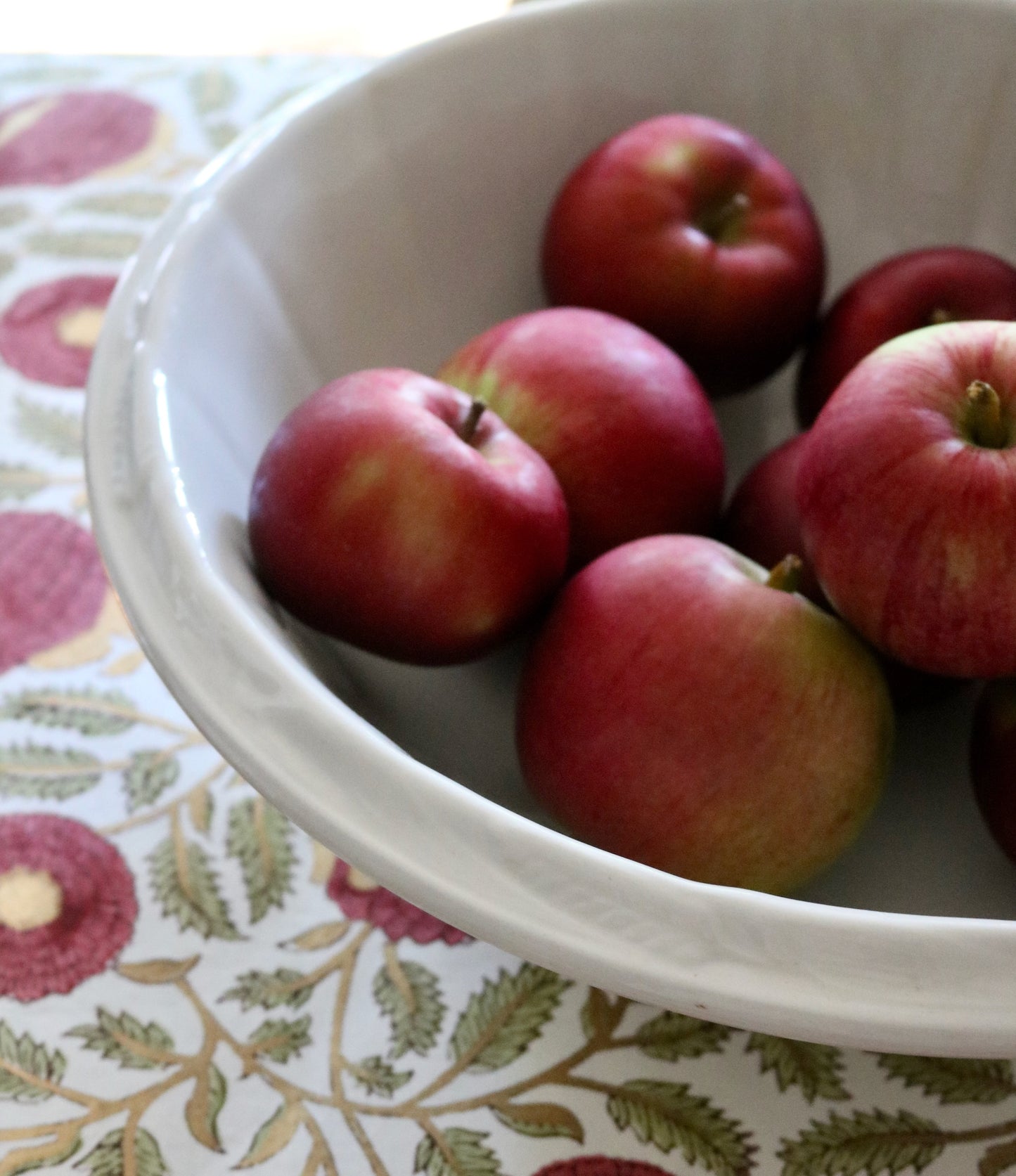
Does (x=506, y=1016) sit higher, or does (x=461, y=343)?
(x=461, y=343)

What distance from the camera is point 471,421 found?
407 millimetres

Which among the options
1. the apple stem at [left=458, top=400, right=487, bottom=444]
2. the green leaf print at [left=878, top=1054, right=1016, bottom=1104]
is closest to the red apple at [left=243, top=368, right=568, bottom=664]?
the apple stem at [left=458, top=400, right=487, bottom=444]

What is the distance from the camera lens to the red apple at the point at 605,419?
0.44 meters

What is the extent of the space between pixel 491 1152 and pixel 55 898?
20 cm

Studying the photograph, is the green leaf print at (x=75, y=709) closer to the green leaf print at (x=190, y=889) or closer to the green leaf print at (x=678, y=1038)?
the green leaf print at (x=190, y=889)

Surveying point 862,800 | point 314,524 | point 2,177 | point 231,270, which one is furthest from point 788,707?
point 2,177

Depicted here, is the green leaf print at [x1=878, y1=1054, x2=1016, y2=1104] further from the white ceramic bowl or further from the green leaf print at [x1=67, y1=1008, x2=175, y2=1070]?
the green leaf print at [x1=67, y1=1008, x2=175, y2=1070]

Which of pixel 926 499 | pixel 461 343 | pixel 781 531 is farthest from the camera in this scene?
pixel 461 343

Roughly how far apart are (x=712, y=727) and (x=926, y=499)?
0.09 m

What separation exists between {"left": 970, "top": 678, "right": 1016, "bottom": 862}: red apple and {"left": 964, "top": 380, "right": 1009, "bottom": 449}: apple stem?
94 mm

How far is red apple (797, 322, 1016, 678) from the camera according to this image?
34cm

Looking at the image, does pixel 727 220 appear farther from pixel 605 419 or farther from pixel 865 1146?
pixel 865 1146

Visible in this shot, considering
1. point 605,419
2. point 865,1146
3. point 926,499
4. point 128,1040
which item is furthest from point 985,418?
point 128,1040

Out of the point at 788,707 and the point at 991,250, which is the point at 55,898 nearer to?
the point at 788,707
